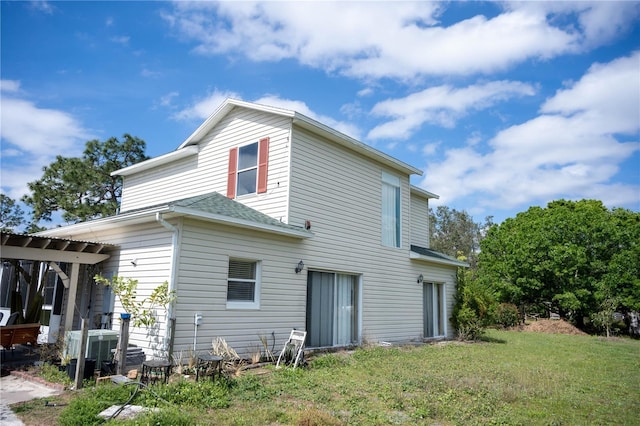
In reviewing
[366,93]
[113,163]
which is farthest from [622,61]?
[113,163]

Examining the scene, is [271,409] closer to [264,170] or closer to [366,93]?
[264,170]

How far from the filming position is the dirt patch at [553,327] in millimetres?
22266

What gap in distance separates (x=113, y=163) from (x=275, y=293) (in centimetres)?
2291

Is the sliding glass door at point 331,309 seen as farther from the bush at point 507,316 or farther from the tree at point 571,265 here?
the tree at point 571,265

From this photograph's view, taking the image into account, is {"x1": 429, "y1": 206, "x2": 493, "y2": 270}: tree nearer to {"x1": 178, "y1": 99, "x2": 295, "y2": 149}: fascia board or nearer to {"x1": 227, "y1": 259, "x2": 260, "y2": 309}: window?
{"x1": 178, "y1": 99, "x2": 295, "y2": 149}: fascia board

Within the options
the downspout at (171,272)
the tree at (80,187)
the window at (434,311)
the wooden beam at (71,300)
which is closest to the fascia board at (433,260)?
the window at (434,311)

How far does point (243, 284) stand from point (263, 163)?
3589mm

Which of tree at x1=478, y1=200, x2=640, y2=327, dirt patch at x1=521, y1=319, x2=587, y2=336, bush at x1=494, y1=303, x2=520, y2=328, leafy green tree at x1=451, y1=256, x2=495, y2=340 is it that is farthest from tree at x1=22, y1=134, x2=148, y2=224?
dirt patch at x1=521, y1=319, x2=587, y2=336

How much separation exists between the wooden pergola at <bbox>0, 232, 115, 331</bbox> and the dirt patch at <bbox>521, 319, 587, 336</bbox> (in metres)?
22.3

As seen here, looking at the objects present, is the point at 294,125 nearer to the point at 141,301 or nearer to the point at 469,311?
the point at 141,301

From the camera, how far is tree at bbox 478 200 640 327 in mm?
21438

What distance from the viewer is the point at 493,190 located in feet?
132

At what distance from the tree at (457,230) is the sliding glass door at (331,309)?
3997 cm

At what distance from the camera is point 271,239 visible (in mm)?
10266
